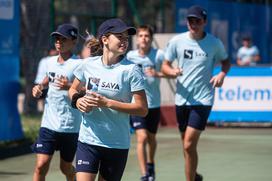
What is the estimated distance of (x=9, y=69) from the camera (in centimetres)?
1383

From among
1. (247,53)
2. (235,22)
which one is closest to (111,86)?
(247,53)

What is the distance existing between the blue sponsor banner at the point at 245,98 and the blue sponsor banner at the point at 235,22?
2594 mm

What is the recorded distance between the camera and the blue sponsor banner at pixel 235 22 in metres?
20.7

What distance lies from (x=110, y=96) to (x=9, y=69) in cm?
722

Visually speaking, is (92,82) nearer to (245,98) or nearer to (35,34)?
(35,34)

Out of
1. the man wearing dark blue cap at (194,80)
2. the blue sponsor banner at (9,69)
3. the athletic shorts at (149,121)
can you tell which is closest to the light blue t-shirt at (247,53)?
the blue sponsor banner at (9,69)

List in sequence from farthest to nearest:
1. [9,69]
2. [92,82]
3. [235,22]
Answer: [235,22] < [9,69] < [92,82]

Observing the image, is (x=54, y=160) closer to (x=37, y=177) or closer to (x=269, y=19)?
(x=37, y=177)

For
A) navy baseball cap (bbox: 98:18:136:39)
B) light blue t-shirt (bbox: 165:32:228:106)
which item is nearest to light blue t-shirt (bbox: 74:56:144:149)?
navy baseball cap (bbox: 98:18:136:39)

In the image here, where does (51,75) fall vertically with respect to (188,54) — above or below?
below

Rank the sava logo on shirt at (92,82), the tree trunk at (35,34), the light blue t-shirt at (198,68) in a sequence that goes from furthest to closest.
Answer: the tree trunk at (35,34) < the light blue t-shirt at (198,68) < the sava logo on shirt at (92,82)

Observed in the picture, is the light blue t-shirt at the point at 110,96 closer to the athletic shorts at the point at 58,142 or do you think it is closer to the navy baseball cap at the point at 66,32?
the navy baseball cap at the point at 66,32

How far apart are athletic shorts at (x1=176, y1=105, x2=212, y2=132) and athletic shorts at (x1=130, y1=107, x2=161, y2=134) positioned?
1126mm

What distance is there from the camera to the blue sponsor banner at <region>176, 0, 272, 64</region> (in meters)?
20.7
